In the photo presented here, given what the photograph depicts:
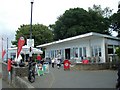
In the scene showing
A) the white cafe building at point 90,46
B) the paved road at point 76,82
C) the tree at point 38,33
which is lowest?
the paved road at point 76,82

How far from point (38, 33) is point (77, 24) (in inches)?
649

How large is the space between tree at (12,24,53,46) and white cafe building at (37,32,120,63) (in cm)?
2522

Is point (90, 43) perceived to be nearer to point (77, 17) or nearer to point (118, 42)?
point (118, 42)

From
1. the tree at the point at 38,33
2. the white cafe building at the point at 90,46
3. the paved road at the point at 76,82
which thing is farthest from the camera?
the tree at the point at 38,33

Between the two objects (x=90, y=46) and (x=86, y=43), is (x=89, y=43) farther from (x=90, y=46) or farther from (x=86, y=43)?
(x=86, y=43)

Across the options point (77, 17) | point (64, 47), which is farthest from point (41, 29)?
point (64, 47)

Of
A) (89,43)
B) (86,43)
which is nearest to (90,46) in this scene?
(89,43)

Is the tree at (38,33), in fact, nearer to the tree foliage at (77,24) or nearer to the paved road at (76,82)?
the tree foliage at (77,24)

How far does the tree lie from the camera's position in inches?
2512

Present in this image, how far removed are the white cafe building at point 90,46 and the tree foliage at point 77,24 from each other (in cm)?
1145

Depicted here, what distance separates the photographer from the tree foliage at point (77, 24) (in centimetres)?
4950

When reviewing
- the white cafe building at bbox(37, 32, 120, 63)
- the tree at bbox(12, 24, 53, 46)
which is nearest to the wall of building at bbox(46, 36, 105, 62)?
the white cafe building at bbox(37, 32, 120, 63)

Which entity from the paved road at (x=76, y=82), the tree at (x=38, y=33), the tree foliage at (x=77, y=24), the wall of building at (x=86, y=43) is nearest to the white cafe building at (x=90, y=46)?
the wall of building at (x=86, y=43)

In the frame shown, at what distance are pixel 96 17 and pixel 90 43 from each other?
2327 centimetres
